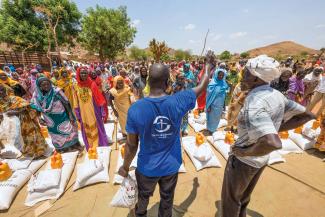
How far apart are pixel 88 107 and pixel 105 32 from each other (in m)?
19.3

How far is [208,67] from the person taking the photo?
159 cm

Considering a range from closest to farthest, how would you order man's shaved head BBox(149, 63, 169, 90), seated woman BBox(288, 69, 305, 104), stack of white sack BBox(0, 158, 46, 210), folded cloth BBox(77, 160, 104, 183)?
man's shaved head BBox(149, 63, 169, 90)
stack of white sack BBox(0, 158, 46, 210)
folded cloth BBox(77, 160, 104, 183)
seated woman BBox(288, 69, 305, 104)

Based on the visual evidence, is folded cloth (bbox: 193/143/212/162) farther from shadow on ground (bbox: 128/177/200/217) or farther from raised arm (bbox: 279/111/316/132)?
raised arm (bbox: 279/111/316/132)

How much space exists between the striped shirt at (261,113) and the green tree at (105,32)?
21.4 metres

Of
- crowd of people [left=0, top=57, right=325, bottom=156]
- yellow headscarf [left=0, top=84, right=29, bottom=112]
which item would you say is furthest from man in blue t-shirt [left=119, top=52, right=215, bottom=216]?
yellow headscarf [left=0, top=84, right=29, bottom=112]

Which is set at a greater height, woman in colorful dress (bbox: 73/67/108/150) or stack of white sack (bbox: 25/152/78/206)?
woman in colorful dress (bbox: 73/67/108/150)

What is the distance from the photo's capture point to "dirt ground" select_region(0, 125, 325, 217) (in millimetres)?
2234

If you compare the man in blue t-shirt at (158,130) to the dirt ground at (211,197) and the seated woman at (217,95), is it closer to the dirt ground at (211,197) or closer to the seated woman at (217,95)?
the dirt ground at (211,197)

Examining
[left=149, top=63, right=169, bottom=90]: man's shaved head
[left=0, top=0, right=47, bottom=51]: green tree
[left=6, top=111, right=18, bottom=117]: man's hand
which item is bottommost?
[left=6, top=111, right=18, bottom=117]: man's hand

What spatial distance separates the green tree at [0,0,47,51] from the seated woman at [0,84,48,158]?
15911 millimetres

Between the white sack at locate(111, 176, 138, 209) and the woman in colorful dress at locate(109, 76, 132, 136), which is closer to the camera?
the white sack at locate(111, 176, 138, 209)

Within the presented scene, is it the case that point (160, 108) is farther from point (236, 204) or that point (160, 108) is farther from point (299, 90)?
point (299, 90)

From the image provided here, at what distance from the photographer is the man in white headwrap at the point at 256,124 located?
3.81 ft

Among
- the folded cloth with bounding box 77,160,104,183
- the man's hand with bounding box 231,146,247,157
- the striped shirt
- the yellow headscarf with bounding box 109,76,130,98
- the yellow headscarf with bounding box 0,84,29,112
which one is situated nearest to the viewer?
the striped shirt
